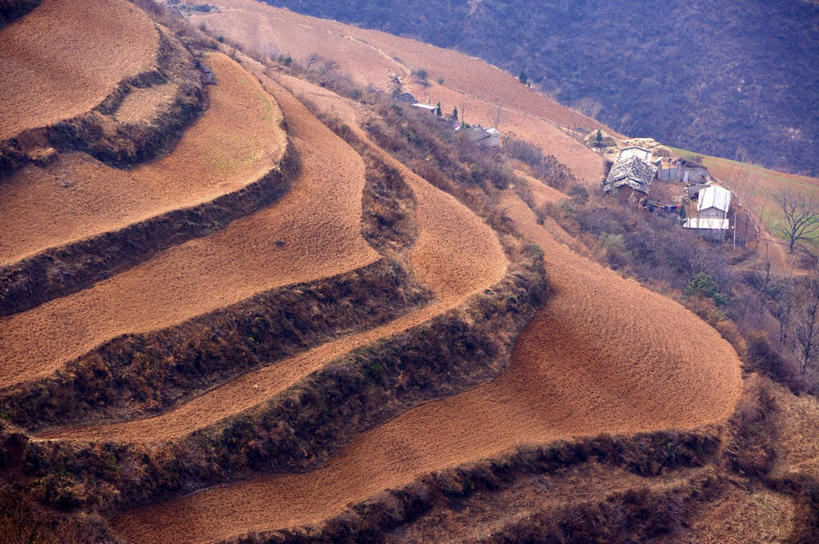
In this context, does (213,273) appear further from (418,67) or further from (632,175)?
(418,67)

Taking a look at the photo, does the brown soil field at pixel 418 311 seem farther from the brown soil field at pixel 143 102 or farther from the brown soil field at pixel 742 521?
the brown soil field at pixel 143 102

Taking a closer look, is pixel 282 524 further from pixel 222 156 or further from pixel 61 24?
pixel 61 24

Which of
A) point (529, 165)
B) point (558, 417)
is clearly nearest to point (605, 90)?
point (529, 165)

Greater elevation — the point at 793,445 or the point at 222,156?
the point at 222,156

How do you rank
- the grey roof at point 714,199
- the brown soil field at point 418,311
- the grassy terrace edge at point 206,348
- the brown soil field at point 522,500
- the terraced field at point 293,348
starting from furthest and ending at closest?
1. the grey roof at point 714,199
2. the brown soil field at point 522,500
3. the brown soil field at point 418,311
4. the terraced field at point 293,348
5. the grassy terrace edge at point 206,348

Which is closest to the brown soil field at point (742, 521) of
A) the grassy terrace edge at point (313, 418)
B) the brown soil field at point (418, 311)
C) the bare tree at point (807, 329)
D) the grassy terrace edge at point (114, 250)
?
the grassy terrace edge at point (313, 418)

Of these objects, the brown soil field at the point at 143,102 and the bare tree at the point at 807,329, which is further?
the bare tree at the point at 807,329

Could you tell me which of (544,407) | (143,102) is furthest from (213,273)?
(544,407)

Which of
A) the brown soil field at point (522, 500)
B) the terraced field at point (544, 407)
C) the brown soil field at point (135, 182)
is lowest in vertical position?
the brown soil field at point (522, 500)
